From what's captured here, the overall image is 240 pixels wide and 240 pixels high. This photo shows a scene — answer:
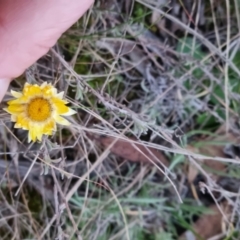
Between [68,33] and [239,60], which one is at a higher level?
[68,33]

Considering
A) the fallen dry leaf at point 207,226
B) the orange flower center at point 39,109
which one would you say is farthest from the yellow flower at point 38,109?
the fallen dry leaf at point 207,226

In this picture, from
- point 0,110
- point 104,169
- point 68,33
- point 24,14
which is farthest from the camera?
point 104,169

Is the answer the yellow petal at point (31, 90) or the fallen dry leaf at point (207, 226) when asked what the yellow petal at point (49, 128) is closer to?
the yellow petal at point (31, 90)

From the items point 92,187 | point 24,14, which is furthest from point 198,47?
point 24,14

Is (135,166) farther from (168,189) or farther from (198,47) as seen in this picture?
(198,47)

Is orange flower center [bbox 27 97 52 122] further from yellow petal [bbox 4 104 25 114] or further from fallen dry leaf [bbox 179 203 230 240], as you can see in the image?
fallen dry leaf [bbox 179 203 230 240]

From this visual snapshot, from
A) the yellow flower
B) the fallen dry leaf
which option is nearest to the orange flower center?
the yellow flower

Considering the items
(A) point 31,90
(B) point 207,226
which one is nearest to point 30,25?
(A) point 31,90

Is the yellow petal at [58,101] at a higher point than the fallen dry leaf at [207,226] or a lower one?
higher

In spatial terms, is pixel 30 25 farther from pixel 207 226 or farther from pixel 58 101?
pixel 207 226
